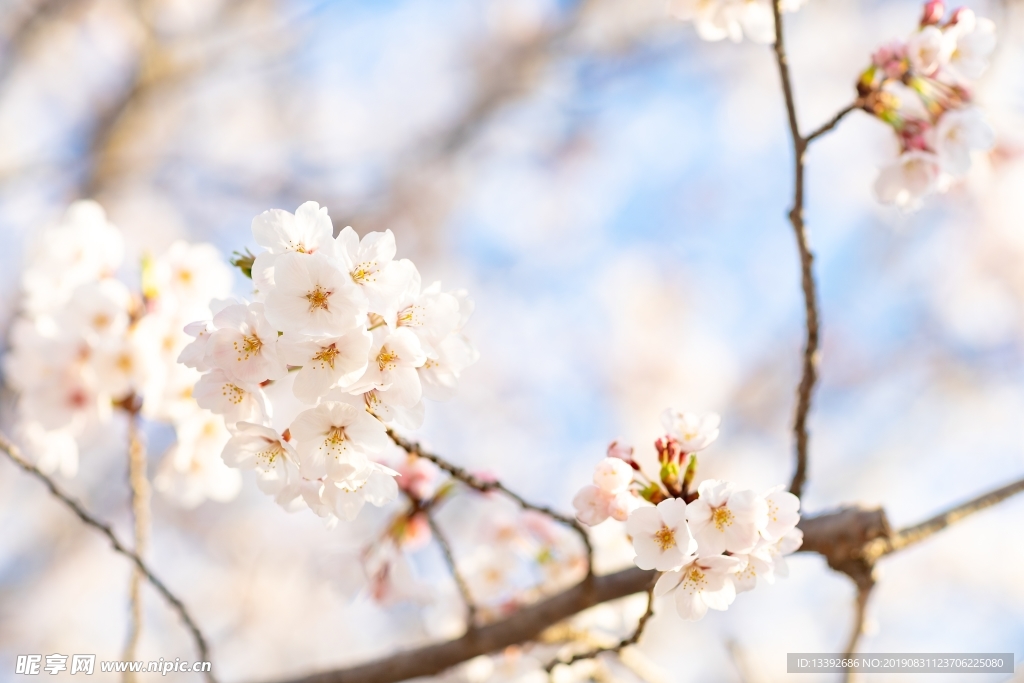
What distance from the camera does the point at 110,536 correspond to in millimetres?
1296

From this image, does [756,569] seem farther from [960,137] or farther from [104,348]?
[104,348]

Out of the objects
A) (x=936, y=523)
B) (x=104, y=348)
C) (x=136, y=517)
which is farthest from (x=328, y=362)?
(x=936, y=523)

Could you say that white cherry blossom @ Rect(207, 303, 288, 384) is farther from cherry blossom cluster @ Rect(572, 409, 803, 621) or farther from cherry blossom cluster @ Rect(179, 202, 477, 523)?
cherry blossom cluster @ Rect(572, 409, 803, 621)

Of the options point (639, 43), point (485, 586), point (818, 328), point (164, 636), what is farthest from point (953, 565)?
point (164, 636)

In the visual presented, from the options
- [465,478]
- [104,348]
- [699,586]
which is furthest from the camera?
[104,348]

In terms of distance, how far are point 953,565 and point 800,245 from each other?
629 centimetres

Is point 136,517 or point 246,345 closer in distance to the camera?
point 246,345

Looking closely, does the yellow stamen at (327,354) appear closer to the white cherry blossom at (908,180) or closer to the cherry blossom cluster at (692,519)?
the cherry blossom cluster at (692,519)

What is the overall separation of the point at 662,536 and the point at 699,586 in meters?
0.09

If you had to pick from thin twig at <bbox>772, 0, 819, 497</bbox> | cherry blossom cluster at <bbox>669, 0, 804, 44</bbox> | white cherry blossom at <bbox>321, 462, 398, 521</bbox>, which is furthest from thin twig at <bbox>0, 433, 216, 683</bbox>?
cherry blossom cluster at <bbox>669, 0, 804, 44</bbox>

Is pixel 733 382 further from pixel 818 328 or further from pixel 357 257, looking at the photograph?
pixel 357 257

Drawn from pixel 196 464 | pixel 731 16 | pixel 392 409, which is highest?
pixel 731 16

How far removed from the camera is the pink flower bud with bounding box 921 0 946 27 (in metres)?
1.49

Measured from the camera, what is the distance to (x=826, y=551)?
4.30ft
